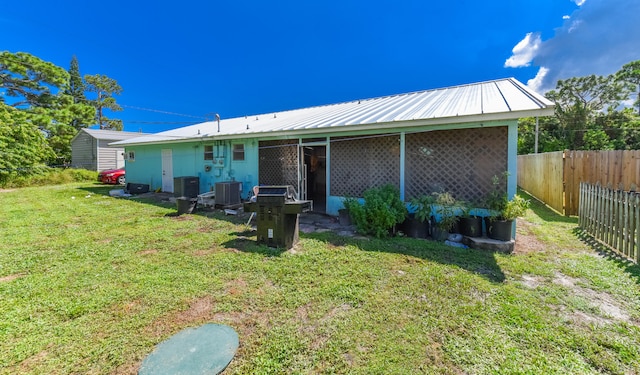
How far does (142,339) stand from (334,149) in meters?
6.03

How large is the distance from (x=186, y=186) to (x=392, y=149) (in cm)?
773

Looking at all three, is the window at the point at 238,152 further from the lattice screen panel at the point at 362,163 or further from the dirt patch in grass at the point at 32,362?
the dirt patch in grass at the point at 32,362

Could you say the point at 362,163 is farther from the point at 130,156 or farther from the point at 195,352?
the point at 130,156

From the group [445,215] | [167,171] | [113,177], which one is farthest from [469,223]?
[113,177]

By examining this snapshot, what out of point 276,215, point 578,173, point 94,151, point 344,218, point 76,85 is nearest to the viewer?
point 276,215

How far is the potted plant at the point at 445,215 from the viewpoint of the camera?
199 inches

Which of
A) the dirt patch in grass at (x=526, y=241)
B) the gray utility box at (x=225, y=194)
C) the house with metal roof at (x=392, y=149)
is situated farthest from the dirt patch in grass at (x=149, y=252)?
the dirt patch in grass at (x=526, y=241)

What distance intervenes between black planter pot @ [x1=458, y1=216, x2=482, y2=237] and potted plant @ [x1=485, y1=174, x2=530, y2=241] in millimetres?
163

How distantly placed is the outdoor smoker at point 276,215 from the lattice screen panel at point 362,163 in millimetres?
2765

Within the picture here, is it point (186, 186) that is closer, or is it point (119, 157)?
point (186, 186)

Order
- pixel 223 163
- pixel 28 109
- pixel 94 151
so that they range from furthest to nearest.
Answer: pixel 94 151
pixel 28 109
pixel 223 163

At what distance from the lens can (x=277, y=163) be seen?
29.4 feet

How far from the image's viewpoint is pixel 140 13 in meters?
13.1

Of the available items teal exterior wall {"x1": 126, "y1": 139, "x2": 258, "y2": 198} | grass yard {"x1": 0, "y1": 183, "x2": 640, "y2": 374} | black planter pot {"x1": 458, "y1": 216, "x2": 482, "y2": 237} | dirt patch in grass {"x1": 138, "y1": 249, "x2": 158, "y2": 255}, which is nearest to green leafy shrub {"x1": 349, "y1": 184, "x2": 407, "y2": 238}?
grass yard {"x1": 0, "y1": 183, "x2": 640, "y2": 374}
